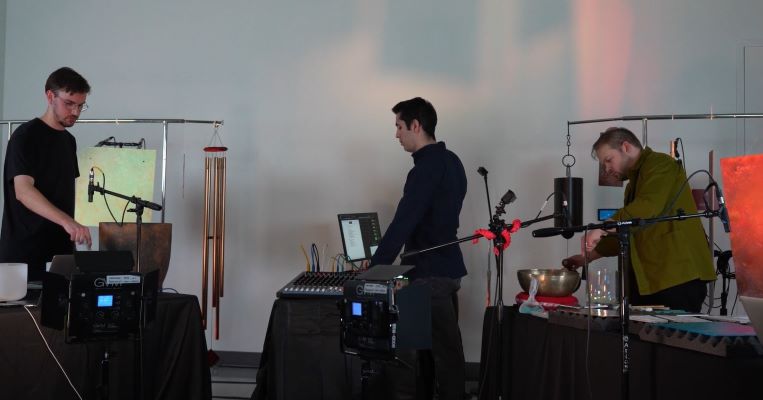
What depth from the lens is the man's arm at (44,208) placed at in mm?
2936

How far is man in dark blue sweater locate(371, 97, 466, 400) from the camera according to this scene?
10.6ft

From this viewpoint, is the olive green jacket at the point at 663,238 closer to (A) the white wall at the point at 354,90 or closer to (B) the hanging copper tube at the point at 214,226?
(A) the white wall at the point at 354,90

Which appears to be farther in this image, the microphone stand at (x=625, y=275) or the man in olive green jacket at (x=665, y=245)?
the man in olive green jacket at (x=665, y=245)

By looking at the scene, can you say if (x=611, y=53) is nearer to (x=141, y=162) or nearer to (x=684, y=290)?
(x=684, y=290)

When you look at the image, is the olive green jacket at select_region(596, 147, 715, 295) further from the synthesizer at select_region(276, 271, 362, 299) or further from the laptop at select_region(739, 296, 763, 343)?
the laptop at select_region(739, 296, 763, 343)

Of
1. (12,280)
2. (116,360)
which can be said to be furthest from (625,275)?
(12,280)

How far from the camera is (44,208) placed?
3.01m

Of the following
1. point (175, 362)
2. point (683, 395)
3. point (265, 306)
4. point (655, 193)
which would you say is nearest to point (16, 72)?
point (265, 306)

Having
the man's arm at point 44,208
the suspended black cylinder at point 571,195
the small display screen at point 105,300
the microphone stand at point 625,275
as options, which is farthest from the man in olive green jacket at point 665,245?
the man's arm at point 44,208

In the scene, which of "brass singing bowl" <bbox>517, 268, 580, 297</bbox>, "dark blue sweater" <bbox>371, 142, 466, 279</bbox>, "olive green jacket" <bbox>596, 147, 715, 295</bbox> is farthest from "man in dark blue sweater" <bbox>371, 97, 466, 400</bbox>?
"olive green jacket" <bbox>596, 147, 715, 295</bbox>

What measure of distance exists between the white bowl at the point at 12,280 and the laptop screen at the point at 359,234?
179 cm

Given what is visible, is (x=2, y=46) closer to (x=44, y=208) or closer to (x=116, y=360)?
(x=44, y=208)

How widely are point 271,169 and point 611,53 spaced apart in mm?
2503

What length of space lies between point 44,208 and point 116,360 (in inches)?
27.0
